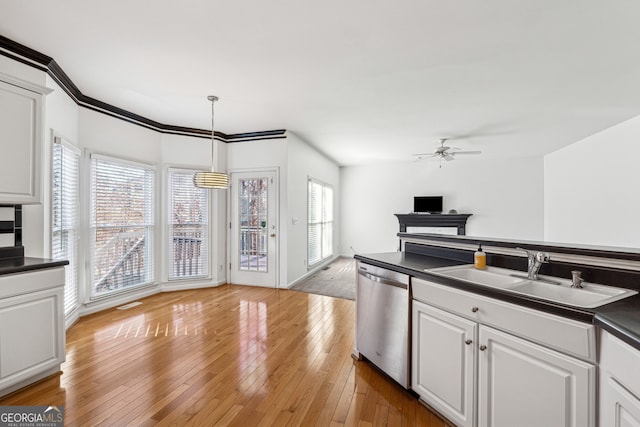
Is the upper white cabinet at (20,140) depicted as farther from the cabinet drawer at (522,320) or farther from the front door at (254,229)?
the cabinet drawer at (522,320)

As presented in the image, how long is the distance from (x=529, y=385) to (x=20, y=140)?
3.79 meters

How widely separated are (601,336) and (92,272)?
480 cm

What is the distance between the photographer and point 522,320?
1.36 metres

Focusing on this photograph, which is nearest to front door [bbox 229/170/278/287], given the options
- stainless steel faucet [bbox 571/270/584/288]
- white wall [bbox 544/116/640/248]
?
stainless steel faucet [bbox 571/270/584/288]

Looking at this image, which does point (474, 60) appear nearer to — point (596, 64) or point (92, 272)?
point (596, 64)

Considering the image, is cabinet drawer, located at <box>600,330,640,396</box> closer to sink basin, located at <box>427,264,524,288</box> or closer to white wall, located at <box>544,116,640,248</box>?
sink basin, located at <box>427,264,524,288</box>

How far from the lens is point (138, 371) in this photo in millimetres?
2346

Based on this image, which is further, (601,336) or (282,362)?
(282,362)

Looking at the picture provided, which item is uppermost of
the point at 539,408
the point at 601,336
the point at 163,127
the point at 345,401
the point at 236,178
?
the point at 163,127

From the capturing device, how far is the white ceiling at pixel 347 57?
2.05 metres

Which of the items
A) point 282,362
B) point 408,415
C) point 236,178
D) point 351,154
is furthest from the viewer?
point 351,154

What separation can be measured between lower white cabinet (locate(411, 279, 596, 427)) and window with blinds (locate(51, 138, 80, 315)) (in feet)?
11.7

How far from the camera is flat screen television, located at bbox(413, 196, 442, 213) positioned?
7.80 meters

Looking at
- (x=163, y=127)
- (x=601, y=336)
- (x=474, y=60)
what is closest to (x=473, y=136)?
(x=474, y=60)
